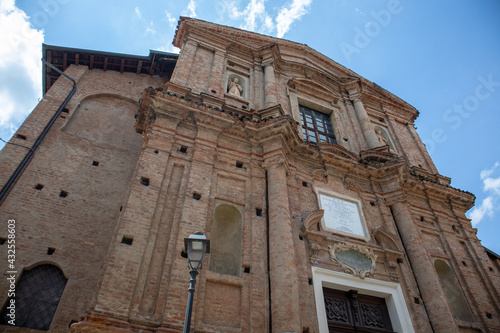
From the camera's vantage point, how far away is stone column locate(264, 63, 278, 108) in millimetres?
12188

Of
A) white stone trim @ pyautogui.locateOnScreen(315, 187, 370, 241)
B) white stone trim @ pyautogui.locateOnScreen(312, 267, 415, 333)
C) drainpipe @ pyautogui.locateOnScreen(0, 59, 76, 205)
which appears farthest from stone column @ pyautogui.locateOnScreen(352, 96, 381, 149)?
drainpipe @ pyautogui.locateOnScreen(0, 59, 76, 205)

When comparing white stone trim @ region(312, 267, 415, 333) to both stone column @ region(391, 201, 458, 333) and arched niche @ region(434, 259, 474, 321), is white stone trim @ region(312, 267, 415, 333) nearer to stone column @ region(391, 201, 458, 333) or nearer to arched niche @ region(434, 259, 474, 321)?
stone column @ region(391, 201, 458, 333)

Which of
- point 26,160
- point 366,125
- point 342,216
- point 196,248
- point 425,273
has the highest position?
point 366,125

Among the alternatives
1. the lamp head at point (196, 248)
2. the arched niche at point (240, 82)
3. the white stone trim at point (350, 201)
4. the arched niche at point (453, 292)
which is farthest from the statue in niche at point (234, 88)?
the arched niche at point (453, 292)

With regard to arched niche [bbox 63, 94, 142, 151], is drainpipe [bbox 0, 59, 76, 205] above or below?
below

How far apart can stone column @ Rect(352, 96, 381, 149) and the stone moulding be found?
17.7ft

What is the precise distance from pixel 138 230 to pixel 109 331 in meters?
2.06

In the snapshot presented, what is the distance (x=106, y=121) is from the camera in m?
12.5

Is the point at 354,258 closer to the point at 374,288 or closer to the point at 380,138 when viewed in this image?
the point at 374,288

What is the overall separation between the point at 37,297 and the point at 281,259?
5.79 metres

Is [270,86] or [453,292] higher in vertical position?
[270,86]

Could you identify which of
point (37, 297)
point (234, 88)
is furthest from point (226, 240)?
point (234, 88)

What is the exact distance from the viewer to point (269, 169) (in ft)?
31.4

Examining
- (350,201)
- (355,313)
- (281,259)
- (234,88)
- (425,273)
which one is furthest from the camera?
(234,88)
